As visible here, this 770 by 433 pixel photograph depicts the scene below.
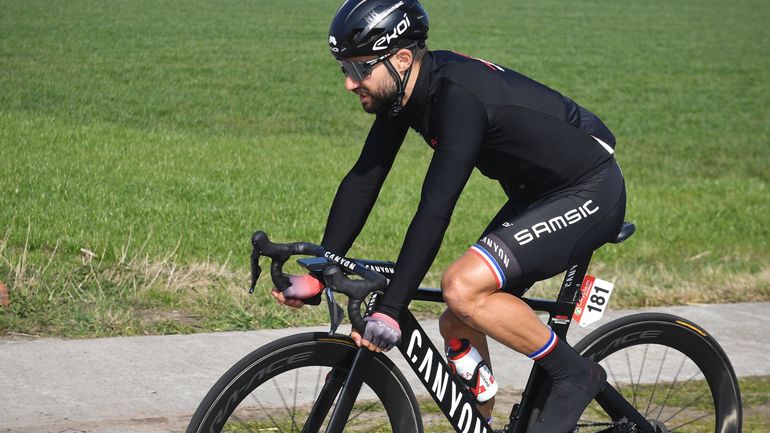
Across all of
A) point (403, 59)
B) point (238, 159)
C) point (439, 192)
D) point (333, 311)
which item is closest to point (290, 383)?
point (333, 311)

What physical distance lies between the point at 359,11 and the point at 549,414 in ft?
5.02

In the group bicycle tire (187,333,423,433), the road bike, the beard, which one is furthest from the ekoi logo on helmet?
bicycle tire (187,333,423,433)

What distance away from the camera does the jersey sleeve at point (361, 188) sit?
13.4 feet

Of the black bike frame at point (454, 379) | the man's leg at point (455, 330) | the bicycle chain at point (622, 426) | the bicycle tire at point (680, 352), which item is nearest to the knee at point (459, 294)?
the black bike frame at point (454, 379)

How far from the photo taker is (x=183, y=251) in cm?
814

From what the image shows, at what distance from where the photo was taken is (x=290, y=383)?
4.12 m

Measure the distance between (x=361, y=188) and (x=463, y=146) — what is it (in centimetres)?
53

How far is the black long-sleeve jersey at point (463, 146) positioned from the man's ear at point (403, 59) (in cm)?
6

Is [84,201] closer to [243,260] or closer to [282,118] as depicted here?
[243,260]

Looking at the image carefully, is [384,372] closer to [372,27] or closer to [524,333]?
[524,333]

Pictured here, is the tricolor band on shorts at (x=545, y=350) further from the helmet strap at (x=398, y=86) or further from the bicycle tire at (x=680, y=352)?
the helmet strap at (x=398, y=86)

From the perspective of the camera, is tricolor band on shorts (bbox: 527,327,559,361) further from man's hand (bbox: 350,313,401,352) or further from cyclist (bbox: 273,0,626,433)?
man's hand (bbox: 350,313,401,352)

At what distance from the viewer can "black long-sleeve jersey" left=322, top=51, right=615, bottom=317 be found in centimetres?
364

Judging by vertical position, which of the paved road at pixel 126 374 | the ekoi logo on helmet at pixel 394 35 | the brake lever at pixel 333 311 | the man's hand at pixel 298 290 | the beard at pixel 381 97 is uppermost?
the ekoi logo on helmet at pixel 394 35
